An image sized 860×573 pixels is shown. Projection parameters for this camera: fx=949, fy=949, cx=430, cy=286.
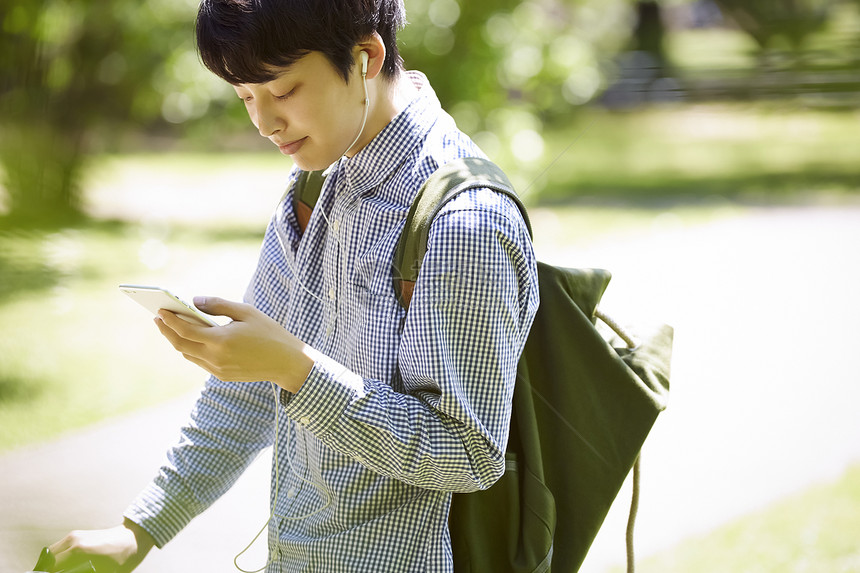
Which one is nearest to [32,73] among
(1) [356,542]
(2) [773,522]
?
(1) [356,542]

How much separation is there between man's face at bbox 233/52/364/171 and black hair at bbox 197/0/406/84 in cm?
2

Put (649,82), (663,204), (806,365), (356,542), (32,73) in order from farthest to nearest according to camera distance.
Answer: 1. (649,82)
2. (663,204)
3. (806,365)
4. (32,73)
5. (356,542)

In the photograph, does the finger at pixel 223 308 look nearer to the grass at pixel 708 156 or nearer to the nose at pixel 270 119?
the nose at pixel 270 119

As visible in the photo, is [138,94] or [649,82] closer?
[138,94]

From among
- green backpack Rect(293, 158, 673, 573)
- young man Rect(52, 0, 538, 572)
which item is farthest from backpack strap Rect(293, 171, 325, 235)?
green backpack Rect(293, 158, 673, 573)

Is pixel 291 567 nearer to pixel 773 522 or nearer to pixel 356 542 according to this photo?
pixel 356 542

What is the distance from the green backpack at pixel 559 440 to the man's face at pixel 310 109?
0.20m

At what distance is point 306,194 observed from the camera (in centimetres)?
175

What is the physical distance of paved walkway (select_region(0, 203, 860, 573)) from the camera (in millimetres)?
3396

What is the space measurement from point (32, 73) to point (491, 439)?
320 centimetres

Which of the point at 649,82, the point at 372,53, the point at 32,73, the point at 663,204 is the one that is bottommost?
the point at 663,204

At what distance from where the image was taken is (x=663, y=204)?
35.2 ft

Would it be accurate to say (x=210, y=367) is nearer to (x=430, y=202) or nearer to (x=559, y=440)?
(x=430, y=202)

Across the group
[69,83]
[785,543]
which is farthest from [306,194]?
[69,83]
